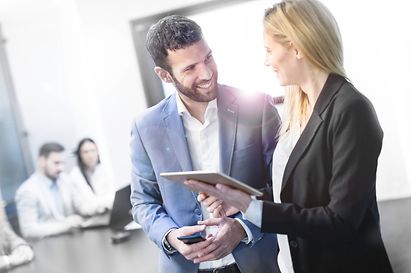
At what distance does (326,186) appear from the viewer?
1.10 meters

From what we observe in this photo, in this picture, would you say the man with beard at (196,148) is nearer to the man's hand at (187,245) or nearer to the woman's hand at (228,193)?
the man's hand at (187,245)

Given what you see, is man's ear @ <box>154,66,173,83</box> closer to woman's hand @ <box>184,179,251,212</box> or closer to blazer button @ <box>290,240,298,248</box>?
woman's hand @ <box>184,179,251,212</box>

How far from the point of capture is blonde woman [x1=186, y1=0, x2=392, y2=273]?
1043 millimetres

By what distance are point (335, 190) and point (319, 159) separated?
8 cm

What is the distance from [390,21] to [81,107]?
1.04 m

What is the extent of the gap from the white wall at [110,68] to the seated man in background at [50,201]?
0.08 meters

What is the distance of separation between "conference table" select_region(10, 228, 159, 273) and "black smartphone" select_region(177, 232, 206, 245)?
266mm

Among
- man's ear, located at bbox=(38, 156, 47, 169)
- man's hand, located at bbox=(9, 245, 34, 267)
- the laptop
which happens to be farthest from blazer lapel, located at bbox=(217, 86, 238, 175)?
man's hand, located at bbox=(9, 245, 34, 267)

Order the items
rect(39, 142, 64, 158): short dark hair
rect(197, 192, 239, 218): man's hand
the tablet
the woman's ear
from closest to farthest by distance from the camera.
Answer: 1. the tablet
2. the woman's ear
3. rect(197, 192, 239, 218): man's hand
4. rect(39, 142, 64, 158): short dark hair

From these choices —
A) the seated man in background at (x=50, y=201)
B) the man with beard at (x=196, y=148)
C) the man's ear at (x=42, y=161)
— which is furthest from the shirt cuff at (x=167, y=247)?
the man's ear at (x=42, y=161)

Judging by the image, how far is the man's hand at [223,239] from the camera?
131cm

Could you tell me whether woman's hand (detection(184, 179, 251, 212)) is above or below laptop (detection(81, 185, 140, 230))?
above

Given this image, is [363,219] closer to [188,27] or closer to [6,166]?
[188,27]

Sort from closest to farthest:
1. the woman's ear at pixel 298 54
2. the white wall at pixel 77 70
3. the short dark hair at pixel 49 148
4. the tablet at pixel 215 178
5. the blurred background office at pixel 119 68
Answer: the tablet at pixel 215 178, the woman's ear at pixel 298 54, the blurred background office at pixel 119 68, the white wall at pixel 77 70, the short dark hair at pixel 49 148
